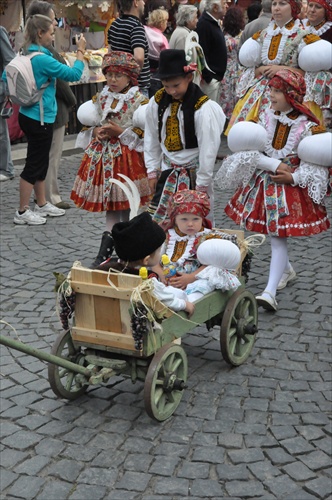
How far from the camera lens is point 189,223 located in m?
4.64

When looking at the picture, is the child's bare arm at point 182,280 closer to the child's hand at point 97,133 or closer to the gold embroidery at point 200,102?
the gold embroidery at point 200,102

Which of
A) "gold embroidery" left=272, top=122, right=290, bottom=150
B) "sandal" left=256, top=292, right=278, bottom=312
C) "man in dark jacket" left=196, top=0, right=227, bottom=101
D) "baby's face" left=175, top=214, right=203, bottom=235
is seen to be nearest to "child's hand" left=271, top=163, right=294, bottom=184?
"gold embroidery" left=272, top=122, right=290, bottom=150

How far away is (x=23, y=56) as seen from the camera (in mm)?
7602

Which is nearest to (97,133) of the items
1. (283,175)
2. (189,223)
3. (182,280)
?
(283,175)

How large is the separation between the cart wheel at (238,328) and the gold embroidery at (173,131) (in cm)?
118

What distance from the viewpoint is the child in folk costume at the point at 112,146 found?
610 cm

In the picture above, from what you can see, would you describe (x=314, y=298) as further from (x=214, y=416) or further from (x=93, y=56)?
(x=93, y=56)

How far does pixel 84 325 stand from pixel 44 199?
14.2ft

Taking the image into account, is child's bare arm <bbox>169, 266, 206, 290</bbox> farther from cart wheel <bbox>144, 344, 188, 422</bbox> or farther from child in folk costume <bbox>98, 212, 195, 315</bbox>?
cart wheel <bbox>144, 344, 188, 422</bbox>

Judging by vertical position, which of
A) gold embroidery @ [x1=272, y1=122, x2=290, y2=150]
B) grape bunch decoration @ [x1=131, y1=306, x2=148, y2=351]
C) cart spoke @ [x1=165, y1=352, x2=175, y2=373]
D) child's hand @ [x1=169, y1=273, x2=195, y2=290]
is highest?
gold embroidery @ [x1=272, y1=122, x2=290, y2=150]

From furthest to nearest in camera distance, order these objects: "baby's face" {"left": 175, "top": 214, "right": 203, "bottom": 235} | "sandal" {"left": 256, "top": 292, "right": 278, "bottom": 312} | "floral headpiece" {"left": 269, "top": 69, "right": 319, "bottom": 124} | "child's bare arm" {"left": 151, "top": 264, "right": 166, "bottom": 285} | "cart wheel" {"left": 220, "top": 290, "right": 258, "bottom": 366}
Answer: "sandal" {"left": 256, "top": 292, "right": 278, "bottom": 312}
"floral headpiece" {"left": 269, "top": 69, "right": 319, "bottom": 124}
"baby's face" {"left": 175, "top": 214, "right": 203, "bottom": 235}
"cart wheel" {"left": 220, "top": 290, "right": 258, "bottom": 366}
"child's bare arm" {"left": 151, "top": 264, "right": 166, "bottom": 285}

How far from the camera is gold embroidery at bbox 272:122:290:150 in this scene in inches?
211

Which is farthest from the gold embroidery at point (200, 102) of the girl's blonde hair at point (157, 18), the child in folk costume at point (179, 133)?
the girl's blonde hair at point (157, 18)

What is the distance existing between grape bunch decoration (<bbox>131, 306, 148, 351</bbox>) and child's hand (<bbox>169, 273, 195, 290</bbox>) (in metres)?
0.68
